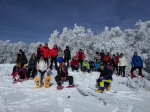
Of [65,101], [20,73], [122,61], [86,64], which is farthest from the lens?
[86,64]

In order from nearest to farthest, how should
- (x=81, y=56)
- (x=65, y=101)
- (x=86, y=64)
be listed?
(x=65, y=101)
(x=86, y=64)
(x=81, y=56)

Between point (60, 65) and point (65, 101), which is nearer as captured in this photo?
point (65, 101)

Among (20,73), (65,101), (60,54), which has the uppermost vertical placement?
(60,54)

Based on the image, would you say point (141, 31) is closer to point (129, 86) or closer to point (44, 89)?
point (129, 86)

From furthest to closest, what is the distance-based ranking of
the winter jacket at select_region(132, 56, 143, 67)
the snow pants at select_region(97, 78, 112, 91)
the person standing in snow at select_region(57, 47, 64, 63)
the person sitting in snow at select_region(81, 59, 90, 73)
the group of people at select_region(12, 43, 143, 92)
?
1. the person standing in snow at select_region(57, 47, 64, 63)
2. the person sitting in snow at select_region(81, 59, 90, 73)
3. the winter jacket at select_region(132, 56, 143, 67)
4. the group of people at select_region(12, 43, 143, 92)
5. the snow pants at select_region(97, 78, 112, 91)

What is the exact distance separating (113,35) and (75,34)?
32.6 ft

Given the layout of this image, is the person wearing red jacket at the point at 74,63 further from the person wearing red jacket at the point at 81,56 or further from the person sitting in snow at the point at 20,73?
the person sitting in snow at the point at 20,73

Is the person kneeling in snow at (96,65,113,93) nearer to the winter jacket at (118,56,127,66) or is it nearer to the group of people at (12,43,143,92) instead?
the group of people at (12,43,143,92)

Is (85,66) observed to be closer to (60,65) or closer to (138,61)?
(60,65)

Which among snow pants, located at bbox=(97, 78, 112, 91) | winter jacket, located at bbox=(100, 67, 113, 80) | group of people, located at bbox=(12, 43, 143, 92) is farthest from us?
group of people, located at bbox=(12, 43, 143, 92)

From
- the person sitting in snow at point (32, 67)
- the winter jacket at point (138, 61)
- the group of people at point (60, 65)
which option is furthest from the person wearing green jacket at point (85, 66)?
the person sitting in snow at point (32, 67)

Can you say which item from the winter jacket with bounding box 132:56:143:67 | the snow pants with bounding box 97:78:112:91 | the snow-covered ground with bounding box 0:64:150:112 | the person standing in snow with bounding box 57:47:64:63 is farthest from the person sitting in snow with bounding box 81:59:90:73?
the snow-covered ground with bounding box 0:64:150:112

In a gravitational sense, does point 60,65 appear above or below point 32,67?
above

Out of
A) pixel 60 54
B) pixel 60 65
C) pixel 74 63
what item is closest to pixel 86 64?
pixel 74 63
